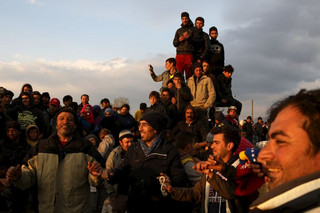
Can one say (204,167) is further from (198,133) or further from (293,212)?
(198,133)

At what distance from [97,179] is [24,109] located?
16.4ft

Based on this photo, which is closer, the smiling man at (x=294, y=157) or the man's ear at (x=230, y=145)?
the smiling man at (x=294, y=157)

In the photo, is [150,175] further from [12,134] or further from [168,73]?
[168,73]

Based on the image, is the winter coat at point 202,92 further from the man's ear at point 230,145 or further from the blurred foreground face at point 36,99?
the man's ear at point 230,145

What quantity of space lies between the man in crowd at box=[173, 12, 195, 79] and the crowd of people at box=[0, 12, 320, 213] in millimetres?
33

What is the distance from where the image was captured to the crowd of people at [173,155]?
1601 millimetres

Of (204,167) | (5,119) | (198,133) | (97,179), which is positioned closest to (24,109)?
(5,119)

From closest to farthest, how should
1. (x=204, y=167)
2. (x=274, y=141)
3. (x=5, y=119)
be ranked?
1. (x=274, y=141)
2. (x=204, y=167)
3. (x=5, y=119)

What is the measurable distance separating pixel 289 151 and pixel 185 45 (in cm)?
1103

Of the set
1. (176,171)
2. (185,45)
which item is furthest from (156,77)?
(176,171)

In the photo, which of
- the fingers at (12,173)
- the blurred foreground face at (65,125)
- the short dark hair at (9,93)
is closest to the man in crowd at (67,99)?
the short dark hair at (9,93)

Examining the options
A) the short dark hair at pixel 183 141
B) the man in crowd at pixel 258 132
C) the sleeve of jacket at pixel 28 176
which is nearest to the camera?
the sleeve of jacket at pixel 28 176

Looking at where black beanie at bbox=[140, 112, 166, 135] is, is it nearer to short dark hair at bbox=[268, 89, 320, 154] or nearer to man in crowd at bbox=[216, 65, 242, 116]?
short dark hair at bbox=[268, 89, 320, 154]

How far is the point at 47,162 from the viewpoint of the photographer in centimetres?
502
